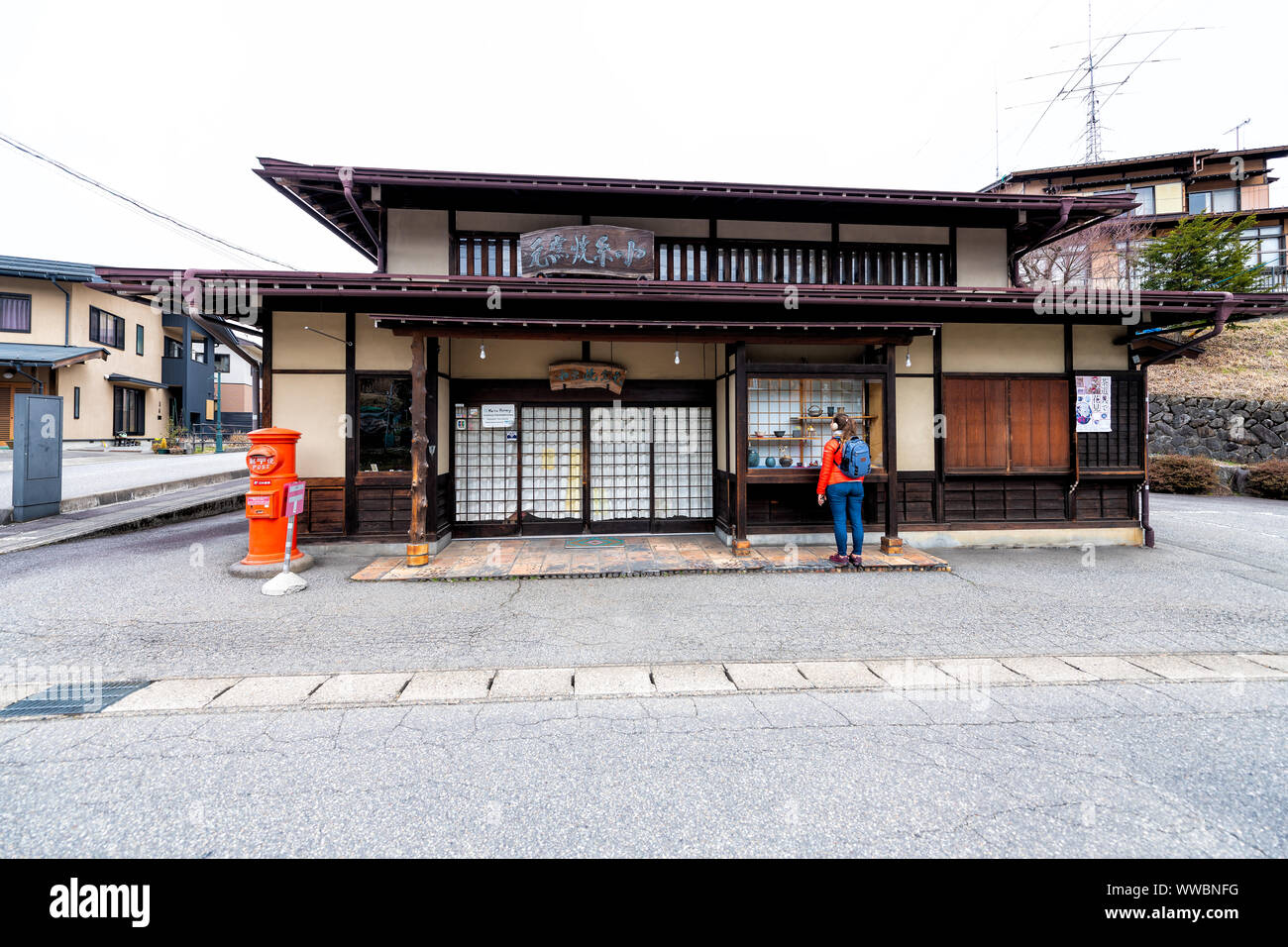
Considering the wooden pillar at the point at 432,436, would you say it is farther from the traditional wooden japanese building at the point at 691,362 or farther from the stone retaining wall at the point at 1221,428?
the stone retaining wall at the point at 1221,428

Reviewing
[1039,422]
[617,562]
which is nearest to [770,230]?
[1039,422]

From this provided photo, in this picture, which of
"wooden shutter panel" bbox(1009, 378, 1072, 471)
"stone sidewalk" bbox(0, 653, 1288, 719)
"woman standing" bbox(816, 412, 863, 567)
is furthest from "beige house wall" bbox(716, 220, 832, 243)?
"stone sidewalk" bbox(0, 653, 1288, 719)

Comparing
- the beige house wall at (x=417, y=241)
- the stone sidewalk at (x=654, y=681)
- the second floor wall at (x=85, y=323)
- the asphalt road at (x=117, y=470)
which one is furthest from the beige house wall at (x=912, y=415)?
the second floor wall at (x=85, y=323)

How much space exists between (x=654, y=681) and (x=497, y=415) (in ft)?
20.9

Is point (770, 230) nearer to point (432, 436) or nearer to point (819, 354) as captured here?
point (819, 354)

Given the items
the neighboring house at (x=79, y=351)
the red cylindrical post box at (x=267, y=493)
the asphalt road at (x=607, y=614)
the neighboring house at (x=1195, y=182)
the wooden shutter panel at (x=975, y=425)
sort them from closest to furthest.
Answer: the asphalt road at (x=607, y=614) < the red cylindrical post box at (x=267, y=493) < the wooden shutter panel at (x=975, y=425) < the neighboring house at (x=79, y=351) < the neighboring house at (x=1195, y=182)

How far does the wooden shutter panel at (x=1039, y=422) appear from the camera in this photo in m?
8.95

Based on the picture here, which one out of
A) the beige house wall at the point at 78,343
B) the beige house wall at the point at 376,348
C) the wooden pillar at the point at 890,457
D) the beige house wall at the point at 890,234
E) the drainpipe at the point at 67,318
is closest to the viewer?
the wooden pillar at the point at 890,457

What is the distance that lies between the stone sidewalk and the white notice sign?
5.60 meters

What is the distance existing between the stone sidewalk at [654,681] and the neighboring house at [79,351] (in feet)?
77.9

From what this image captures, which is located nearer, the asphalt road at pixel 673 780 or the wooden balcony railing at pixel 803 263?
the asphalt road at pixel 673 780

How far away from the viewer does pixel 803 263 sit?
31.5 feet

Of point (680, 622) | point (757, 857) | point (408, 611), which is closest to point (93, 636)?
point (408, 611)

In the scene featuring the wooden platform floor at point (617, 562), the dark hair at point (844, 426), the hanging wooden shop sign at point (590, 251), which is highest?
the hanging wooden shop sign at point (590, 251)
